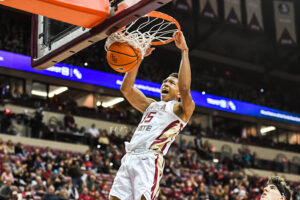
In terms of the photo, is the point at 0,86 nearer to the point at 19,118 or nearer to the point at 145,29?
the point at 19,118

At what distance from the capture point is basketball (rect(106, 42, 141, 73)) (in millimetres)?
4762

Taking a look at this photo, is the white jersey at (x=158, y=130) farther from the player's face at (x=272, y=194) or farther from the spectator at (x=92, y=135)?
the spectator at (x=92, y=135)

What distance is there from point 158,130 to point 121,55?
0.80 metres

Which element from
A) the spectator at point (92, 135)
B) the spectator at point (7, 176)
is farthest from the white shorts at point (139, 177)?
the spectator at point (92, 135)

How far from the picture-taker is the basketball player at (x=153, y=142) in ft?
14.6

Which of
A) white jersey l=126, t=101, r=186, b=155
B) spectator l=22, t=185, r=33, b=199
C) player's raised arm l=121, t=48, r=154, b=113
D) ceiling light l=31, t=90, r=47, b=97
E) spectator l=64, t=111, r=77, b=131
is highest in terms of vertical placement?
player's raised arm l=121, t=48, r=154, b=113

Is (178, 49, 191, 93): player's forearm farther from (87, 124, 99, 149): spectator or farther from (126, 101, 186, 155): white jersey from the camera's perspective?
(87, 124, 99, 149): spectator

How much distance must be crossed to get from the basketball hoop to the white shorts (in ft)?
3.50

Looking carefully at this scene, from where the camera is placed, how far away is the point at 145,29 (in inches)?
224

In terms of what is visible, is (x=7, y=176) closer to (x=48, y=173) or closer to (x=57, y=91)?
(x=48, y=173)

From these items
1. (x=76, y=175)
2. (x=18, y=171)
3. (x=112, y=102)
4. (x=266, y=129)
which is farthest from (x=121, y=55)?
(x=266, y=129)

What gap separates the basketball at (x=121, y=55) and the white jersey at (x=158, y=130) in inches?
20.4

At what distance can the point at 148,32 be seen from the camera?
5383 mm

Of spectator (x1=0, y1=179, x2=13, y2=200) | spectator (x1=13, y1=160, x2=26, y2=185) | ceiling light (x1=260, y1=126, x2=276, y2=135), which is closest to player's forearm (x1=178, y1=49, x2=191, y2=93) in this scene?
spectator (x1=0, y1=179, x2=13, y2=200)
